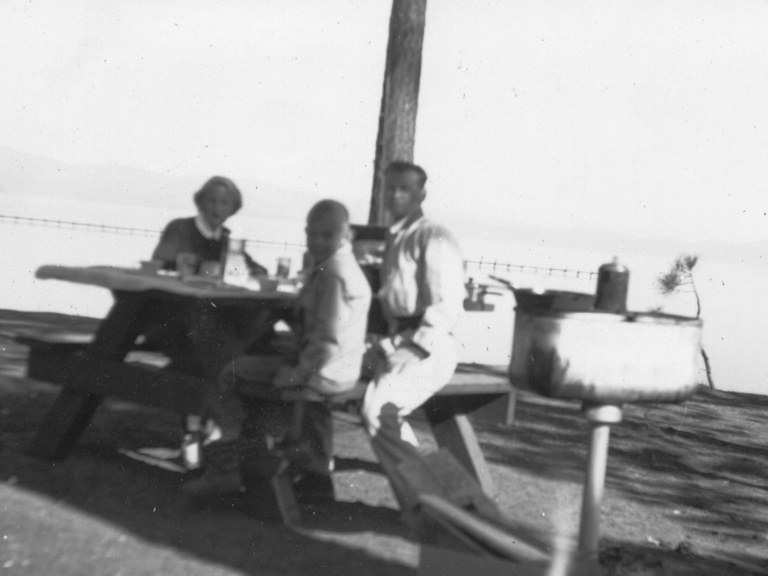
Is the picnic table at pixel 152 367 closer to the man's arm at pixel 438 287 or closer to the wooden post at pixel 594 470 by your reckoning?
the man's arm at pixel 438 287

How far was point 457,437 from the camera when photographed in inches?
197

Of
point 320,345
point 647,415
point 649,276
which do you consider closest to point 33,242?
point 649,276

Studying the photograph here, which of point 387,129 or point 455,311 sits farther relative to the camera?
point 387,129

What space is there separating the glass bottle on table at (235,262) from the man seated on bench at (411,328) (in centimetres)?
121

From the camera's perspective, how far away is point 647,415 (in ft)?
26.3

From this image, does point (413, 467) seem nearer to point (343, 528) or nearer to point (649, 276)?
point (343, 528)

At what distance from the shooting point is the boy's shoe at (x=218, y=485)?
14.6 feet

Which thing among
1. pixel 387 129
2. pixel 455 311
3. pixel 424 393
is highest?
pixel 387 129

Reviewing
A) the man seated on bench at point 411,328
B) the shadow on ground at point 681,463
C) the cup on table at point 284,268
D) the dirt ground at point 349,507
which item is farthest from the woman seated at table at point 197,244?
the shadow on ground at point 681,463

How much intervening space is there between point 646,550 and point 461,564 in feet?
5.50

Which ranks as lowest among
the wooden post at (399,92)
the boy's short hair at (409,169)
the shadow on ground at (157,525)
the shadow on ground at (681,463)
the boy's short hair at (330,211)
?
the shadow on ground at (157,525)

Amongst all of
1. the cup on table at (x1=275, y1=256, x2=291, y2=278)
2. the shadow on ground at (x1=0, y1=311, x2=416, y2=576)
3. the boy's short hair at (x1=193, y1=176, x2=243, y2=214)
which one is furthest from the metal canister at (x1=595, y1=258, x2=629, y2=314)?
A: the boy's short hair at (x1=193, y1=176, x2=243, y2=214)

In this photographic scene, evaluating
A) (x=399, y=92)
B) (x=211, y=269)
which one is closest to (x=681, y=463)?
(x=211, y=269)

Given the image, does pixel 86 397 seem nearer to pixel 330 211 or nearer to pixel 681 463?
pixel 330 211
